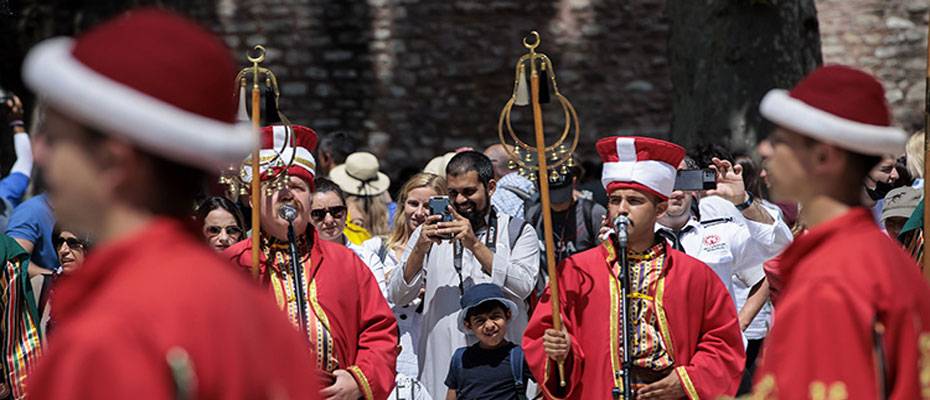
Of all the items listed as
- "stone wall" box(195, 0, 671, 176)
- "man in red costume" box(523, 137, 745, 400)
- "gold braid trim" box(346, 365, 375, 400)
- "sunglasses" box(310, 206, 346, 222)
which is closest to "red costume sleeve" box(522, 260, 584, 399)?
"man in red costume" box(523, 137, 745, 400)

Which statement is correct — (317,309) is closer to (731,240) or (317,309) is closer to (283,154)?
(283,154)

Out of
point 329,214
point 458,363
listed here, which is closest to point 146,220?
point 458,363

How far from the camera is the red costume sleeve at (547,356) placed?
18.4 feet

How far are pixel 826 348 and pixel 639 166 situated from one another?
2572 millimetres

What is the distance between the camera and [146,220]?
2518mm

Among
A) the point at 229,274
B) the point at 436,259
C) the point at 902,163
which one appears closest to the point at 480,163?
the point at 436,259

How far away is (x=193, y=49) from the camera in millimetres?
2500

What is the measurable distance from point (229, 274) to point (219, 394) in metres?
0.22

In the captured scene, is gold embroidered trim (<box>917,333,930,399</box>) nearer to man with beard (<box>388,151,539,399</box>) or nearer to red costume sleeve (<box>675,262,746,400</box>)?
red costume sleeve (<box>675,262,746,400</box>)

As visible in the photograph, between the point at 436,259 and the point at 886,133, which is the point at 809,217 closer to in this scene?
the point at 886,133

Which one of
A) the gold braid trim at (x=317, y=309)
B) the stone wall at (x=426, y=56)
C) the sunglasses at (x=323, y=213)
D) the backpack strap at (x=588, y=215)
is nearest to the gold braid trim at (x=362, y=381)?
the gold braid trim at (x=317, y=309)

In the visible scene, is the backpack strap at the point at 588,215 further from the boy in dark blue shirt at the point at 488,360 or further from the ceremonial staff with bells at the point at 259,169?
the ceremonial staff with bells at the point at 259,169

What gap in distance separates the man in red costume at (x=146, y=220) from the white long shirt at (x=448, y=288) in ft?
13.4

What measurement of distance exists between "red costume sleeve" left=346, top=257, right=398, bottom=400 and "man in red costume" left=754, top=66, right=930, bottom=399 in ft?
7.60
